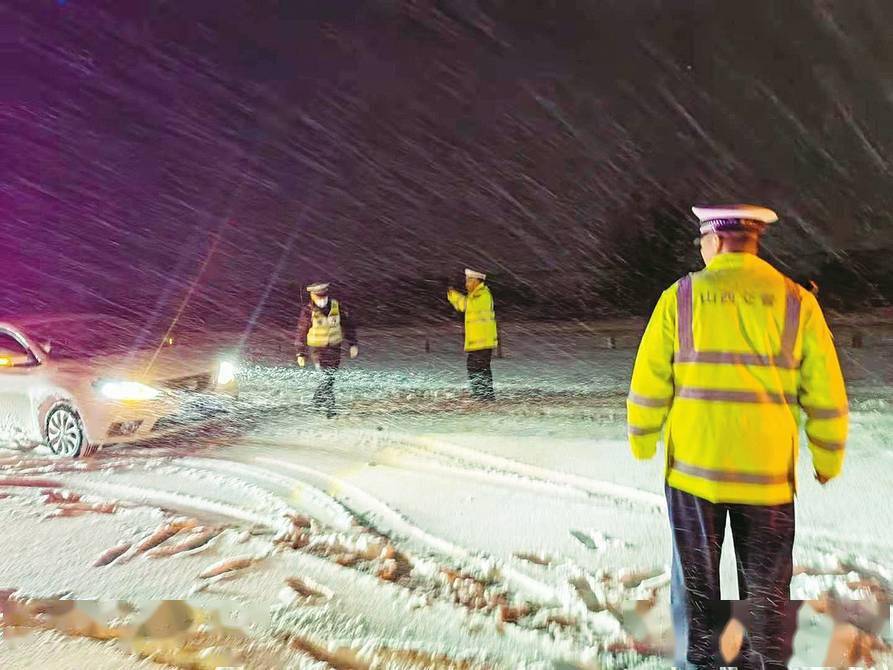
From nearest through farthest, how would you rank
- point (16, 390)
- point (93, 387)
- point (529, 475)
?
point (529, 475) < point (93, 387) < point (16, 390)

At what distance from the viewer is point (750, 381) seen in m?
2.35

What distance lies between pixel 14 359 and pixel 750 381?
6946mm

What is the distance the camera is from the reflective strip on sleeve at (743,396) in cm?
235

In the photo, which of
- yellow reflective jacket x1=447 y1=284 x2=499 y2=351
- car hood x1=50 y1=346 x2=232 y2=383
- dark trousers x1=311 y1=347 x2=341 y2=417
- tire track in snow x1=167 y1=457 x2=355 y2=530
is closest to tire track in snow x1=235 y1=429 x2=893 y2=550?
tire track in snow x1=167 y1=457 x2=355 y2=530

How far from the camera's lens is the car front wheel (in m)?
6.27

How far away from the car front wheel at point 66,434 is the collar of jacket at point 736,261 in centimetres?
581

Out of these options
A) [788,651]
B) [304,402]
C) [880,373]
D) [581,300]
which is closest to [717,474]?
[788,651]

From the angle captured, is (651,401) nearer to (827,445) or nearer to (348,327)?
(827,445)

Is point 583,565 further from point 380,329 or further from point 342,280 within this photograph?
point 342,280

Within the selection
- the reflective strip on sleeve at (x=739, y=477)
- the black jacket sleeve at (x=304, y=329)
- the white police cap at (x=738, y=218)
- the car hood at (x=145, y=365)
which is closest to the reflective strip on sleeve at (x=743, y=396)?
Answer: the reflective strip on sleeve at (x=739, y=477)

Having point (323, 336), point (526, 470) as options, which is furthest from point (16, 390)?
point (526, 470)

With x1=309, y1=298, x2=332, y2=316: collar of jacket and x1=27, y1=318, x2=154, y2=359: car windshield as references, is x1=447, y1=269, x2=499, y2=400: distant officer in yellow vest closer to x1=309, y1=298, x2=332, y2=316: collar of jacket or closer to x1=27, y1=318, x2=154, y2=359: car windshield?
x1=309, y1=298, x2=332, y2=316: collar of jacket

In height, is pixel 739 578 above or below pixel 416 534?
above

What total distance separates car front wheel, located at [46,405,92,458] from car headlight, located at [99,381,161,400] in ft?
1.11
